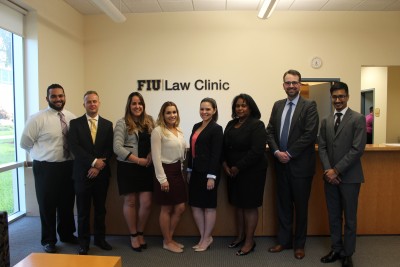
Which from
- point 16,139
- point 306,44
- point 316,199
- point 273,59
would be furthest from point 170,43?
point 316,199

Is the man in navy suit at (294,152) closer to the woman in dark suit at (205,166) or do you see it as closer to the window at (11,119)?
the woman in dark suit at (205,166)

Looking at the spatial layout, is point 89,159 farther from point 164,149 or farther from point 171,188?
point 171,188

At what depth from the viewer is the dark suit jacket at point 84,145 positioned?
2973mm

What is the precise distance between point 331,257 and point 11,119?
13.9ft

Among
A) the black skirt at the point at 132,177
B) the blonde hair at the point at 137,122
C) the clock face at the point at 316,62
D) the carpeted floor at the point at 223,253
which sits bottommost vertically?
the carpeted floor at the point at 223,253

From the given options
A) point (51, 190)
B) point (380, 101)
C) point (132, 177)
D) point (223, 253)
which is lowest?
point (223, 253)

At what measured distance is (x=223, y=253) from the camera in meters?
3.11

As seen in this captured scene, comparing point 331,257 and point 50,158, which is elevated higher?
point 50,158

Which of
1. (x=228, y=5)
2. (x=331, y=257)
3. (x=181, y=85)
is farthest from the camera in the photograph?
(x=181, y=85)

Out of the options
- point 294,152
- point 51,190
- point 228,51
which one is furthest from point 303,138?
point 228,51

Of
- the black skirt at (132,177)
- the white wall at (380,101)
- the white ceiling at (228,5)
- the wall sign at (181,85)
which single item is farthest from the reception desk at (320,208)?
the white wall at (380,101)

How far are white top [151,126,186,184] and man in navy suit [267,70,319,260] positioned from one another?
2.86 feet

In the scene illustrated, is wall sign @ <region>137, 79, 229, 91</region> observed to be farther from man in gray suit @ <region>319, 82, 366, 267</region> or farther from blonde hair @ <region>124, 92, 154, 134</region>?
man in gray suit @ <region>319, 82, 366, 267</region>

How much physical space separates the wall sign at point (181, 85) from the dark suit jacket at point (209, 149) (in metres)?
2.94
